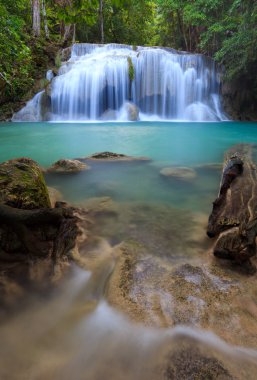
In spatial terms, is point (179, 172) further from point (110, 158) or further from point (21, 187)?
point (21, 187)

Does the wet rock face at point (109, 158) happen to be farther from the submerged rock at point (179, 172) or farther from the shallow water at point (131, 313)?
the shallow water at point (131, 313)

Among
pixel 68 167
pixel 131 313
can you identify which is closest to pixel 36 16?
pixel 68 167

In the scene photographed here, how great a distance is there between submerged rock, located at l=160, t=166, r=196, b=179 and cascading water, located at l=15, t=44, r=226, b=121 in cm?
1210

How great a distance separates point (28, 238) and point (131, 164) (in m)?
4.11

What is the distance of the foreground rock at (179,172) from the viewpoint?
5.09 m

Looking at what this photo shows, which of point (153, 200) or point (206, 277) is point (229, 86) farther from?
point (206, 277)

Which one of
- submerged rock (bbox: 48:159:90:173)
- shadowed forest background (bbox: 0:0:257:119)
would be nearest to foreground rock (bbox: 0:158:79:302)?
shadowed forest background (bbox: 0:0:257:119)

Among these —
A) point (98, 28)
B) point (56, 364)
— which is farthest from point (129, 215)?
point (98, 28)

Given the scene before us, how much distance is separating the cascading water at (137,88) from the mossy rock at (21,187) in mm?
14468

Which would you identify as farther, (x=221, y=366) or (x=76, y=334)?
(x=76, y=334)

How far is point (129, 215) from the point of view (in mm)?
3344

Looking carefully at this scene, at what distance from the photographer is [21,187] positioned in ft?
8.78

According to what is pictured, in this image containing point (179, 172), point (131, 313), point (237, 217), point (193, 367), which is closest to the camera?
point (193, 367)

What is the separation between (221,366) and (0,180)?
2369mm
